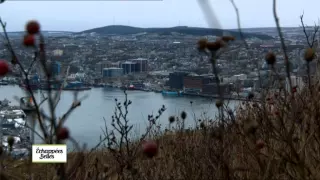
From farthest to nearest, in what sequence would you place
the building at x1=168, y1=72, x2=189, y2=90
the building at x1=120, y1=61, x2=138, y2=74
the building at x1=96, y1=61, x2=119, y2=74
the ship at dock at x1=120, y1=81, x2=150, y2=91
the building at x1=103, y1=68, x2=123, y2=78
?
the ship at dock at x1=120, y1=81, x2=150, y2=91
the building at x1=103, y1=68, x2=123, y2=78
the building at x1=120, y1=61, x2=138, y2=74
the building at x1=96, y1=61, x2=119, y2=74
the building at x1=168, y1=72, x2=189, y2=90

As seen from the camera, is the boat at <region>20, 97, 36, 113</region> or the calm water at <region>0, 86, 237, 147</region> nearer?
the boat at <region>20, 97, 36, 113</region>

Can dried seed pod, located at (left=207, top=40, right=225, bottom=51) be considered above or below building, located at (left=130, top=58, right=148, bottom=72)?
above

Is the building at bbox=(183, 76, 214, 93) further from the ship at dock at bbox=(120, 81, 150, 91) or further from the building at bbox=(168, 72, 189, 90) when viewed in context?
the ship at dock at bbox=(120, 81, 150, 91)

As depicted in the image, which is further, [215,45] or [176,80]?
[176,80]

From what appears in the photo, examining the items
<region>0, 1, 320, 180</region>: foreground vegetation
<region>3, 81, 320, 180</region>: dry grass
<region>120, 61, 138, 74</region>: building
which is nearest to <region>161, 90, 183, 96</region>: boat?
<region>120, 61, 138, 74</region>: building

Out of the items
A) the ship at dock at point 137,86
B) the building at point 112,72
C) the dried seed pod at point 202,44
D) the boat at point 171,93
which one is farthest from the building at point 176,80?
the dried seed pod at point 202,44

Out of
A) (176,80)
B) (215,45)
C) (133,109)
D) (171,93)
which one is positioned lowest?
(133,109)

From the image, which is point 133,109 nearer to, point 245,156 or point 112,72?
point 112,72

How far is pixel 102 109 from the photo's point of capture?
211 inches

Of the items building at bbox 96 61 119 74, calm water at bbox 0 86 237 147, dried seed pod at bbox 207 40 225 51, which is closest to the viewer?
dried seed pod at bbox 207 40 225 51

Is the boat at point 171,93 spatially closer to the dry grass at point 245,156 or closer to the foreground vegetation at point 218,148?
the foreground vegetation at point 218,148

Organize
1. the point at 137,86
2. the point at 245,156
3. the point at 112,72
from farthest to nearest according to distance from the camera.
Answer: the point at 137,86 < the point at 112,72 < the point at 245,156

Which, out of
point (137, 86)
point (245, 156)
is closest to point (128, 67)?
point (137, 86)

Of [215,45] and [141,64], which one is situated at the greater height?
[215,45]
